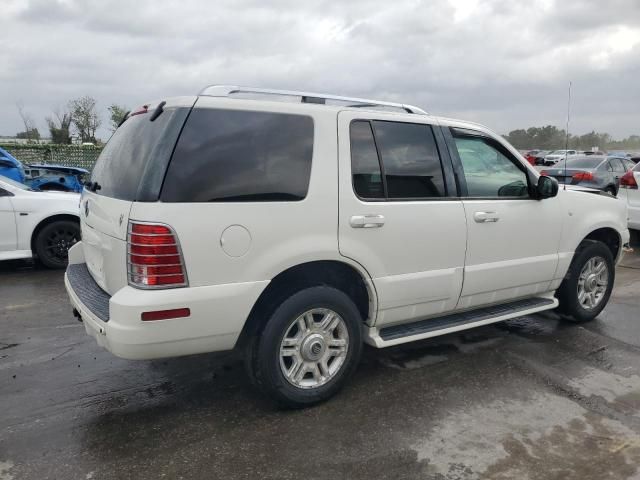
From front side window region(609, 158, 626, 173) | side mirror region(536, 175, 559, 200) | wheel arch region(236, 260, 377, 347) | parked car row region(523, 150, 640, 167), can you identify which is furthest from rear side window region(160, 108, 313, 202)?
front side window region(609, 158, 626, 173)

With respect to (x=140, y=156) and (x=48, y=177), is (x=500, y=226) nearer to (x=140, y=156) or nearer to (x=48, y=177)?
(x=140, y=156)

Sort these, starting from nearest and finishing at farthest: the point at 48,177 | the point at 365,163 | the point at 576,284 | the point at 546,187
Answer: the point at 365,163, the point at 546,187, the point at 576,284, the point at 48,177

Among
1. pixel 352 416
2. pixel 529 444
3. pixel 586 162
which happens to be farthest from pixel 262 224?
pixel 586 162

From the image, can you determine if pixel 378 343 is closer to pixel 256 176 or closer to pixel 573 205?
pixel 256 176

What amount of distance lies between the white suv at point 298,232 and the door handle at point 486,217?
0.01 meters

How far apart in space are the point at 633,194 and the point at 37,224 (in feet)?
29.3

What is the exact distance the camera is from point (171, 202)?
9.22ft

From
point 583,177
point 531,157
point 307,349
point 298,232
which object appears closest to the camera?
point 298,232

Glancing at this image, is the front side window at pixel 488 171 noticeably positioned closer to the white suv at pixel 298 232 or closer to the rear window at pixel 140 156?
the white suv at pixel 298 232

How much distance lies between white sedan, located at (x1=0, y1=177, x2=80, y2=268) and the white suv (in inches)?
140

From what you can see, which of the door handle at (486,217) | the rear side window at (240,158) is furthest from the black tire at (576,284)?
the rear side window at (240,158)

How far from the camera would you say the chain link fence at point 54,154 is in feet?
62.8

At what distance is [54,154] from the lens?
1939 centimetres

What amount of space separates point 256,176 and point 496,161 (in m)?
2.15
